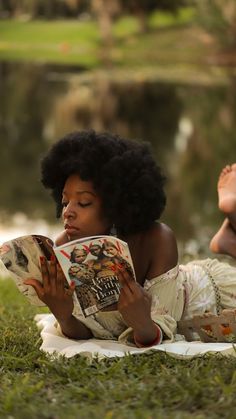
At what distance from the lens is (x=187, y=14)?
46.5 m

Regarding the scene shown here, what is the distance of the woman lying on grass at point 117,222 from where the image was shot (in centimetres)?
365

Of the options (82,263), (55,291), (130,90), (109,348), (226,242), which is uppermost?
(130,90)

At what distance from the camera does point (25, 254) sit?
359cm

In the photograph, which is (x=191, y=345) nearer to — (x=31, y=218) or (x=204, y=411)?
(x=204, y=411)

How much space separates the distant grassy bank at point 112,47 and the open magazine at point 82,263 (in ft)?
93.6

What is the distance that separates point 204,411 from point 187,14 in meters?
45.0

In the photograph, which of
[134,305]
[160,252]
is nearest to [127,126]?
[160,252]

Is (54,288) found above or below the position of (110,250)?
below

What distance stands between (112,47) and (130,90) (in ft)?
A: 46.6

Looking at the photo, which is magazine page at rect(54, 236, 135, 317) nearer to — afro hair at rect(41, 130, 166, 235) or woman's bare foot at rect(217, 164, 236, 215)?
afro hair at rect(41, 130, 166, 235)

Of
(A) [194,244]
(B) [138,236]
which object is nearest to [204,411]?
(B) [138,236]

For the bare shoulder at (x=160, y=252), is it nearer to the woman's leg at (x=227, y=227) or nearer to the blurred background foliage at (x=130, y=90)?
the woman's leg at (x=227, y=227)

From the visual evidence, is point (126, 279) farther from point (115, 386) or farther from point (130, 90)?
point (130, 90)

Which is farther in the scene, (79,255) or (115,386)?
(79,255)
